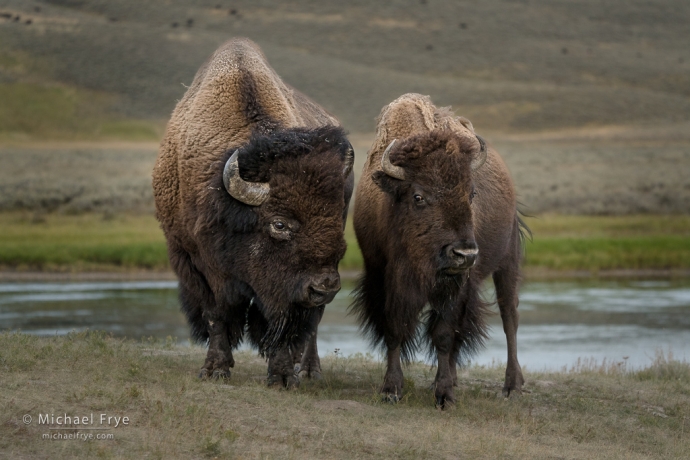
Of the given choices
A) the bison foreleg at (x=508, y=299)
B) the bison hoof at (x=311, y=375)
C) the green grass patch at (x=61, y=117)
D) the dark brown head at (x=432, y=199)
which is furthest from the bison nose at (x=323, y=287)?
the green grass patch at (x=61, y=117)

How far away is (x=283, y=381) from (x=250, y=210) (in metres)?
1.72

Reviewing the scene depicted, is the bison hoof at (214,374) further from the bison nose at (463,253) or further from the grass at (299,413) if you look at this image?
the bison nose at (463,253)

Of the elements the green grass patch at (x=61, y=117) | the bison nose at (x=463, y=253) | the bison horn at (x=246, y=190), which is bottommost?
the green grass patch at (x=61, y=117)

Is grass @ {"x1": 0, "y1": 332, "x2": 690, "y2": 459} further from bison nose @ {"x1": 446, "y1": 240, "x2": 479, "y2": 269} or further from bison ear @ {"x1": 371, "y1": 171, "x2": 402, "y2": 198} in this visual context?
bison ear @ {"x1": 371, "y1": 171, "x2": 402, "y2": 198}

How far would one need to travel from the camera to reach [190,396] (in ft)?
24.7

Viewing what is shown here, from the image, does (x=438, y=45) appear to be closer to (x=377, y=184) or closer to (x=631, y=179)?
(x=631, y=179)

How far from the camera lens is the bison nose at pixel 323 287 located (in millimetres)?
7969

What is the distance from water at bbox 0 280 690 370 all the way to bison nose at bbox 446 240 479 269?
25.7ft

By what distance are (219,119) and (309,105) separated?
2437 millimetres

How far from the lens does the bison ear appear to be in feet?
28.1

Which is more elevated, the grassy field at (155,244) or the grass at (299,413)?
the grass at (299,413)

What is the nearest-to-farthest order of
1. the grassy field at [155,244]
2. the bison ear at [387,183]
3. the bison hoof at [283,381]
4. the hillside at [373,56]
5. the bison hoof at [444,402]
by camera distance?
the bison ear at [387,183], the bison hoof at [444,402], the bison hoof at [283,381], the grassy field at [155,244], the hillside at [373,56]

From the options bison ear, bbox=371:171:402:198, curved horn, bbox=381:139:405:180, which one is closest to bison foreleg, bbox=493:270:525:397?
bison ear, bbox=371:171:402:198

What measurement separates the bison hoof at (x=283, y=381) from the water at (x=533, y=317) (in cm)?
728
